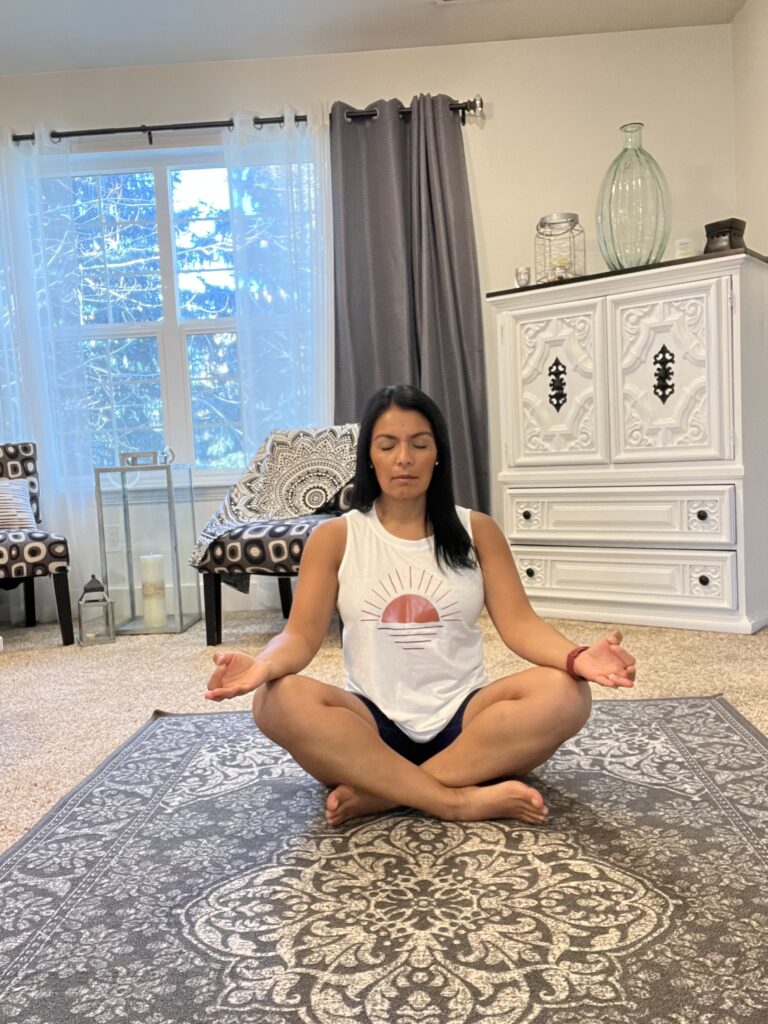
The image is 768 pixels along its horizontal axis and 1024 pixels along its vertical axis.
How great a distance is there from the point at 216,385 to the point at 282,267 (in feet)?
2.14

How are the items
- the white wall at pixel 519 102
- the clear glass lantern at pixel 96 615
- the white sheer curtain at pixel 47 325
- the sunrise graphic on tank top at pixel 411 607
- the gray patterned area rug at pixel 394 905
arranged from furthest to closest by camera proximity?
the white sheer curtain at pixel 47 325 < the white wall at pixel 519 102 < the clear glass lantern at pixel 96 615 < the sunrise graphic on tank top at pixel 411 607 < the gray patterned area rug at pixel 394 905

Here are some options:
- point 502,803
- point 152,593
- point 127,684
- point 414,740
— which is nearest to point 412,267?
point 152,593

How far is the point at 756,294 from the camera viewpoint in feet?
10.2

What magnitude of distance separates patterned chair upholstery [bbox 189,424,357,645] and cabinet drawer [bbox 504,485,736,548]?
75 cm

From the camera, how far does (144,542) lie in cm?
365

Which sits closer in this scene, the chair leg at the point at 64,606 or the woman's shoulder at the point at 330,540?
the woman's shoulder at the point at 330,540

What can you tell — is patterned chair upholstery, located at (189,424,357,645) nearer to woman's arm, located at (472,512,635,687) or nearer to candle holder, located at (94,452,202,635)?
candle holder, located at (94,452,202,635)

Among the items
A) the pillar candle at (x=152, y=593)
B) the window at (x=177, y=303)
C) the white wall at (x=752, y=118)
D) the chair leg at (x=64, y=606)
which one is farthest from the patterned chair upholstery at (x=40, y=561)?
the white wall at (x=752, y=118)

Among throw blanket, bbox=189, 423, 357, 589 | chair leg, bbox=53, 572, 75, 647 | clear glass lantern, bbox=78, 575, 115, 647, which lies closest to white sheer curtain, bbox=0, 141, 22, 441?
chair leg, bbox=53, 572, 75, 647

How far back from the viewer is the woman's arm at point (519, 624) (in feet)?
4.36

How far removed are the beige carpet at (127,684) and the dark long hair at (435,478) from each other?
2.90 ft

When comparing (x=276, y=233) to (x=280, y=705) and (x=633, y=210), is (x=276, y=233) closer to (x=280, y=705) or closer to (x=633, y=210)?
(x=633, y=210)

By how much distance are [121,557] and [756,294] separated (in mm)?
2723

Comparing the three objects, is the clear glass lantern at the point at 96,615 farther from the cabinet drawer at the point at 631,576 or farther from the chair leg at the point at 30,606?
the cabinet drawer at the point at 631,576
